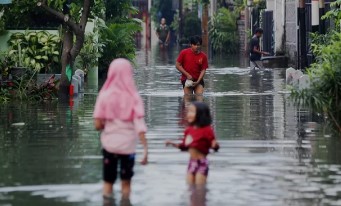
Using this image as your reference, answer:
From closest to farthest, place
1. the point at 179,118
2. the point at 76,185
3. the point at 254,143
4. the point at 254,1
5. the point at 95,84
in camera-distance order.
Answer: the point at 76,185 → the point at 254,143 → the point at 179,118 → the point at 95,84 → the point at 254,1

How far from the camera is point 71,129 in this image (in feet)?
62.9

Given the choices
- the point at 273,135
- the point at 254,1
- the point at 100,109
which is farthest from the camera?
the point at 254,1

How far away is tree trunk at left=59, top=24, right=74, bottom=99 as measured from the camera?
26.2 meters

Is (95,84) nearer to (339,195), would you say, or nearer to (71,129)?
(71,129)

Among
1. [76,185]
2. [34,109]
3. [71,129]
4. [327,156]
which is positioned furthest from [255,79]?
[76,185]

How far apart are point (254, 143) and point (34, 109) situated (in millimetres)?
7509

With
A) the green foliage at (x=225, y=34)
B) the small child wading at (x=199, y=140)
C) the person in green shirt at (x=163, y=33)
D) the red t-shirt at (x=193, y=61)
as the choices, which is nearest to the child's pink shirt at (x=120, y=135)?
the small child wading at (x=199, y=140)

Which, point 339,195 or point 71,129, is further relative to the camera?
point 71,129

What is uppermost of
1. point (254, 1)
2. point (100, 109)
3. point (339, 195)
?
point (254, 1)

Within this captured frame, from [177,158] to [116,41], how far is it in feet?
65.2

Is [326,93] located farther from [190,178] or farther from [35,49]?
[35,49]

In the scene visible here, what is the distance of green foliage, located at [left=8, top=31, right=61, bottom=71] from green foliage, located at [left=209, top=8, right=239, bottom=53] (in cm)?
3302

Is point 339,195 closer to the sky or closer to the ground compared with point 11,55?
closer to the ground

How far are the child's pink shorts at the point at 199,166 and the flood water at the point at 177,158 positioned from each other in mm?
196
